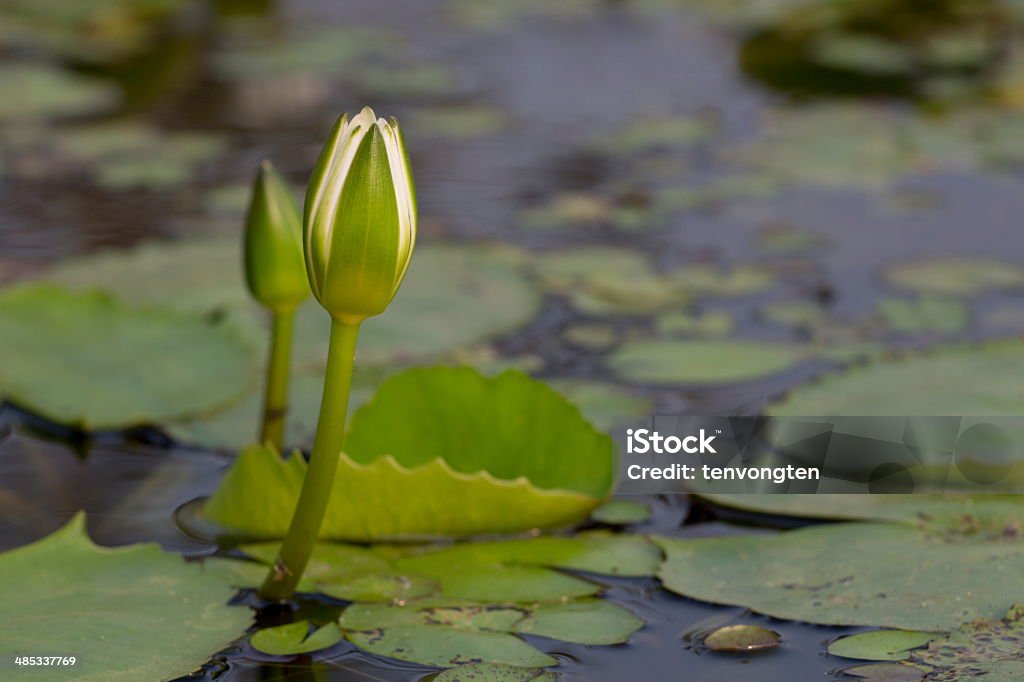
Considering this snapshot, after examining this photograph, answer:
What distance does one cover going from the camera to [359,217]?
1.11 metres

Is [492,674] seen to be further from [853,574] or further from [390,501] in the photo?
[853,574]

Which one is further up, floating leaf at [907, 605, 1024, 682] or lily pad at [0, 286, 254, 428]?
lily pad at [0, 286, 254, 428]

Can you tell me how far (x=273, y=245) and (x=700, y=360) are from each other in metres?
0.80

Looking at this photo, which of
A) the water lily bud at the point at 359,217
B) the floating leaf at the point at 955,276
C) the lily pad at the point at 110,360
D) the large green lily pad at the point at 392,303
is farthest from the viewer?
the floating leaf at the point at 955,276

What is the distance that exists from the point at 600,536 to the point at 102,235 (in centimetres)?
160

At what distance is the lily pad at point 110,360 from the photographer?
1823 mm

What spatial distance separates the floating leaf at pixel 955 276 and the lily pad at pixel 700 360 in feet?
1.41

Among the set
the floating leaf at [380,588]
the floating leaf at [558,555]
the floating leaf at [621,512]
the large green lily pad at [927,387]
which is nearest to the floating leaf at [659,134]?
the large green lily pad at [927,387]

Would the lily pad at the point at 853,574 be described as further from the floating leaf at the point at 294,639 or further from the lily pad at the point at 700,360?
the lily pad at the point at 700,360

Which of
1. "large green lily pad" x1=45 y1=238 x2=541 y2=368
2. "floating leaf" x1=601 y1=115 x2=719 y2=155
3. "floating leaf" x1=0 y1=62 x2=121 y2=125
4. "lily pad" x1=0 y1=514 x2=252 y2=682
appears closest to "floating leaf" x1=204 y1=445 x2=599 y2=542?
"lily pad" x1=0 y1=514 x2=252 y2=682

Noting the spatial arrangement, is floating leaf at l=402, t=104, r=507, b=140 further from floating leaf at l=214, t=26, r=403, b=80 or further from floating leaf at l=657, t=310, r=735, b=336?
floating leaf at l=657, t=310, r=735, b=336

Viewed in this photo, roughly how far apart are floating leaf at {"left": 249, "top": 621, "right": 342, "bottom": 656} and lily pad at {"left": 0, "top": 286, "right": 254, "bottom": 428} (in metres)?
0.60

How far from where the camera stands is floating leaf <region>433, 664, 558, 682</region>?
1.20m

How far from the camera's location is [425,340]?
2.12m
